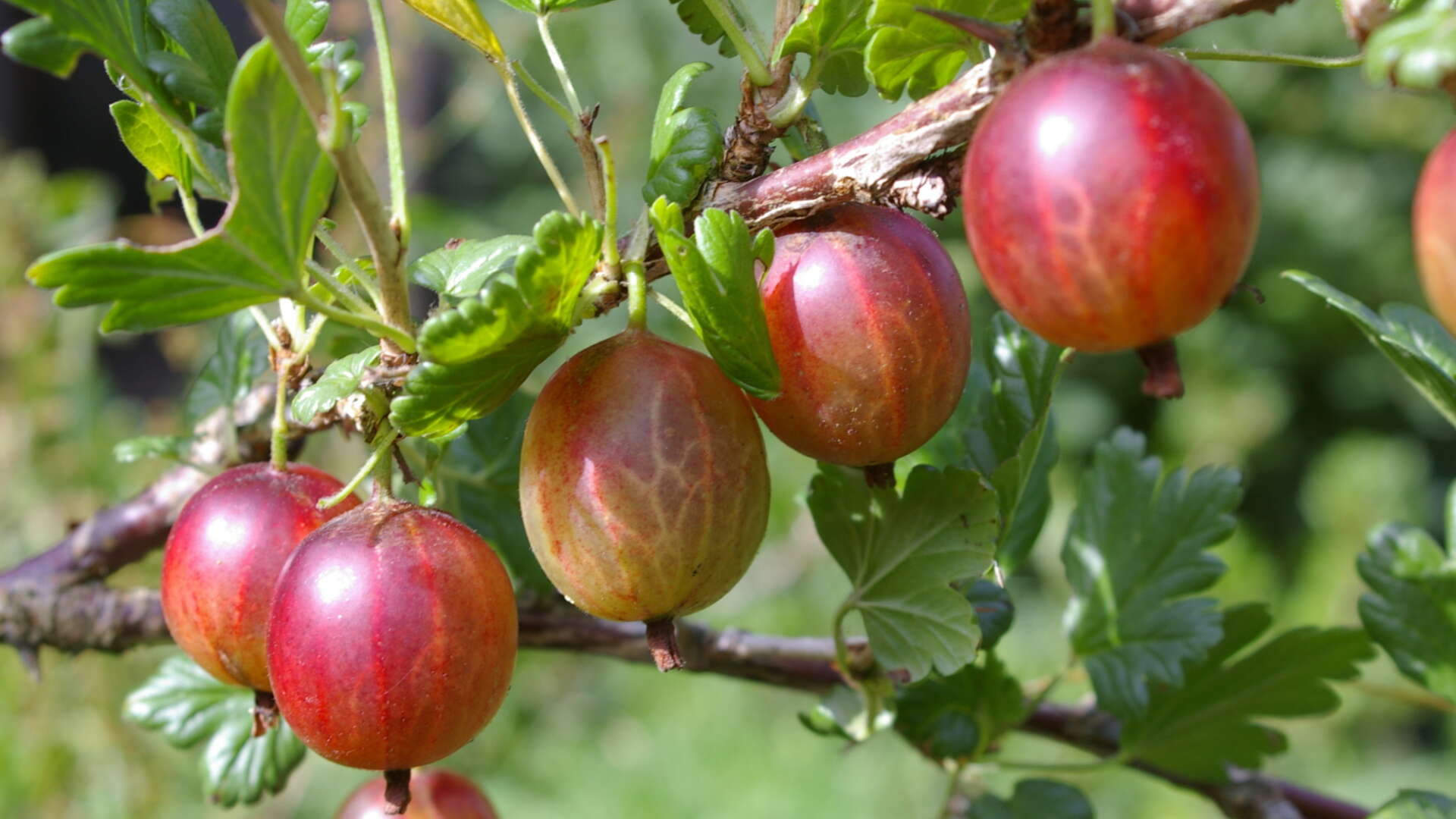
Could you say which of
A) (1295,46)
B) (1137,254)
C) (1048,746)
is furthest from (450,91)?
(1137,254)

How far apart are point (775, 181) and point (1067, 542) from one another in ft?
1.59

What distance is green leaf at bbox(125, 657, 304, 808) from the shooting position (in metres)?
0.87

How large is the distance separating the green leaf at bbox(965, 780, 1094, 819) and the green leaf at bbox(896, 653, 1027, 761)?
4 cm

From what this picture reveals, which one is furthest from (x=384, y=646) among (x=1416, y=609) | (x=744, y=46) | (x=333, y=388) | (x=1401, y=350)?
(x=1416, y=609)

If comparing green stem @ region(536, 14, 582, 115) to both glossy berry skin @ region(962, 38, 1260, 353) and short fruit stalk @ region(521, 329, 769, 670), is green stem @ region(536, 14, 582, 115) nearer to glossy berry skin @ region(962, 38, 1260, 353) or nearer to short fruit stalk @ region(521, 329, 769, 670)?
short fruit stalk @ region(521, 329, 769, 670)

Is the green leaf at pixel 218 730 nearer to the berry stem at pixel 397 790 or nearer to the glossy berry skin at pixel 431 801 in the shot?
the glossy berry skin at pixel 431 801

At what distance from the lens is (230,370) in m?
0.95

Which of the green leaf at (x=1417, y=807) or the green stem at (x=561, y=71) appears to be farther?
the green leaf at (x=1417, y=807)

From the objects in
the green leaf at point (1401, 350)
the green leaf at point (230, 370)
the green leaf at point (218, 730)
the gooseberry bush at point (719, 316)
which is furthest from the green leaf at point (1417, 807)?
the green leaf at point (230, 370)

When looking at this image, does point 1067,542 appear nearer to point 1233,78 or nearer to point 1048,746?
point 1048,746

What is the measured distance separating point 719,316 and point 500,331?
9 cm

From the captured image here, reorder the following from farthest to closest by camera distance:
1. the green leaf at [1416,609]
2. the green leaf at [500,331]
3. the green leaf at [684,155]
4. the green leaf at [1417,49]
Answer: the green leaf at [1416,609]
the green leaf at [684,155]
the green leaf at [500,331]
the green leaf at [1417,49]

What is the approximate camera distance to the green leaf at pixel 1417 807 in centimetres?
71

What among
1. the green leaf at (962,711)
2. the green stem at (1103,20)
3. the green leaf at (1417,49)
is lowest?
the green leaf at (962,711)
